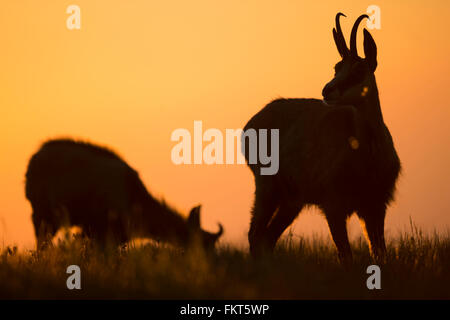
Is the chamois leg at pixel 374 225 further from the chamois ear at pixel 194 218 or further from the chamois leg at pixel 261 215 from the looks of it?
the chamois ear at pixel 194 218

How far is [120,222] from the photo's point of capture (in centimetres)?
1105

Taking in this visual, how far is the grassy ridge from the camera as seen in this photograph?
667 centimetres

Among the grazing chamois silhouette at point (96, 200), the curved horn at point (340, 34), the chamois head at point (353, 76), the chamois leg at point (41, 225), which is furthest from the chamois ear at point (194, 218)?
the curved horn at point (340, 34)

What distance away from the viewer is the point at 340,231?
879 centimetres

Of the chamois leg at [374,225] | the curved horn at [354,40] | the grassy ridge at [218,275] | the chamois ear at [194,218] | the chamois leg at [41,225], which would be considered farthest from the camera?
the chamois leg at [41,225]

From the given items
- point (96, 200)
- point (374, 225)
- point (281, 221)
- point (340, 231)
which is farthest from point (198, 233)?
point (374, 225)

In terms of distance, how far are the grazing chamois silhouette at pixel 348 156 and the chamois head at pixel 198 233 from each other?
3.34ft

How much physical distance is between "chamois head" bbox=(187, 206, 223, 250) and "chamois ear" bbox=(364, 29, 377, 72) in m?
3.23

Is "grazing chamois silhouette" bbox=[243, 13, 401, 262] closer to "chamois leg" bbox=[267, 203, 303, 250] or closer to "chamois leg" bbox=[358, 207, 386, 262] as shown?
"chamois leg" bbox=[358, 207, 386, 262]

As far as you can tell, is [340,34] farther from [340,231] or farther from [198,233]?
[198,233]

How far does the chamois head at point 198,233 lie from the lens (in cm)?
1031

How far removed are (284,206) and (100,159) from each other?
3.25 metres
